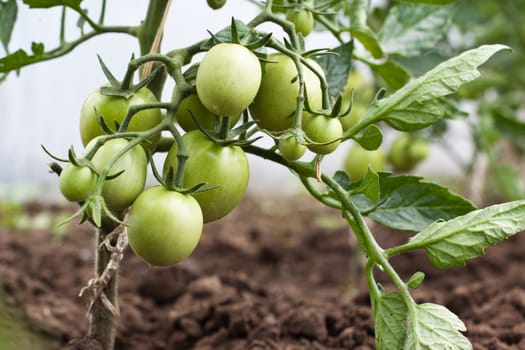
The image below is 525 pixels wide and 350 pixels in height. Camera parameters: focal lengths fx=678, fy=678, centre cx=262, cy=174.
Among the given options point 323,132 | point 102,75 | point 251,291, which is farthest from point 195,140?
point 102,75

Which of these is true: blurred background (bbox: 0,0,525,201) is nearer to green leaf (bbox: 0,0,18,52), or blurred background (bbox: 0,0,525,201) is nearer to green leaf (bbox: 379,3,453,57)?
green leaf (bbox: 379,3,453,57)

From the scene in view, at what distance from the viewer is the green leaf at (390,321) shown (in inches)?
30.2

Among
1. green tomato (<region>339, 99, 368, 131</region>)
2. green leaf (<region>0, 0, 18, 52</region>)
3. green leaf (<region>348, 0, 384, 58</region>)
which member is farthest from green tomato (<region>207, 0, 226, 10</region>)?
green tomato (<region>339, 99, 368, 131</region>)

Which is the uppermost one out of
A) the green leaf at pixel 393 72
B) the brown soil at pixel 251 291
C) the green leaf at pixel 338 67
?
the green leaf at pixel 338 67

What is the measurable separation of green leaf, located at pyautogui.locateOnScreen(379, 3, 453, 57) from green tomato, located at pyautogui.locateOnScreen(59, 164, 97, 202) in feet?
1.98

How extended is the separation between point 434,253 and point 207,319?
53cm

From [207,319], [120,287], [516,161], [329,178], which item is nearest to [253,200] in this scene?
[516,161]

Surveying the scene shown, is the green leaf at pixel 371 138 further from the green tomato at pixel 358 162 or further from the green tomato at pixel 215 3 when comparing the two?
the green tomato at pixel 358 162

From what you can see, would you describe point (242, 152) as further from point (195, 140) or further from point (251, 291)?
point (251, 291)

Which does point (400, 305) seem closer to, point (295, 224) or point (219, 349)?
point (219, 349)

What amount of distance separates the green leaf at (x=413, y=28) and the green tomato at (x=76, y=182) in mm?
603

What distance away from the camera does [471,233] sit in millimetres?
755

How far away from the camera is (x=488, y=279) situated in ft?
5.73

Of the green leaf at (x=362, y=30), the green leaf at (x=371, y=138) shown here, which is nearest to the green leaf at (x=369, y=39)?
the green leaf at (x=362, y=30)
